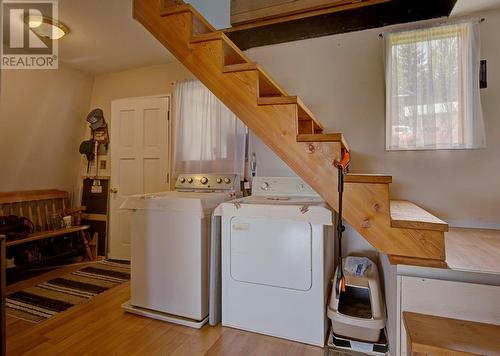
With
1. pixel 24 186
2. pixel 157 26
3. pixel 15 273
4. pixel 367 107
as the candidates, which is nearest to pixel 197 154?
pixel 157 26

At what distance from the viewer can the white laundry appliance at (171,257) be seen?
2139 millimetres

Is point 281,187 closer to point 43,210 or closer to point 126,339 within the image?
point 126,339

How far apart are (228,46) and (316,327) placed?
6.52ft

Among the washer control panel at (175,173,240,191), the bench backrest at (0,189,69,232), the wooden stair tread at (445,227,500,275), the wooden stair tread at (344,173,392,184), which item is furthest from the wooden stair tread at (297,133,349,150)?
the bench backrest at (0,189,69,232)

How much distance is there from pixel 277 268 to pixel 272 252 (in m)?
0.12

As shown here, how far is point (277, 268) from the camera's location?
194 cm

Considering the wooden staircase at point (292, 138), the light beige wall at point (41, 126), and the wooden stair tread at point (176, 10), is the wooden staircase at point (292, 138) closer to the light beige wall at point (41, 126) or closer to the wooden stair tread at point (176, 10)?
the wooden stair tread at point (176, 10)

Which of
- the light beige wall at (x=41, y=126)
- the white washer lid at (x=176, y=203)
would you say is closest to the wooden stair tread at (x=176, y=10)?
the white washer lid at (x=176, y=203)

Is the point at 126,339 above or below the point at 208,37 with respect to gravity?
below

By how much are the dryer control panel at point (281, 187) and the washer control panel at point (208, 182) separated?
228mm

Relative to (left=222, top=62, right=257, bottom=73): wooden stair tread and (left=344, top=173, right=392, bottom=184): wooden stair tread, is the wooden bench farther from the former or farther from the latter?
(left=344, top=173, right=392, bottom=184): wooden stair tread

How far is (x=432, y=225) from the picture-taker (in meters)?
1.32

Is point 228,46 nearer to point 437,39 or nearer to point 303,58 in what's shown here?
point 303,58

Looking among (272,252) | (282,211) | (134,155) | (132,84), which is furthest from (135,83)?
(272,252)
